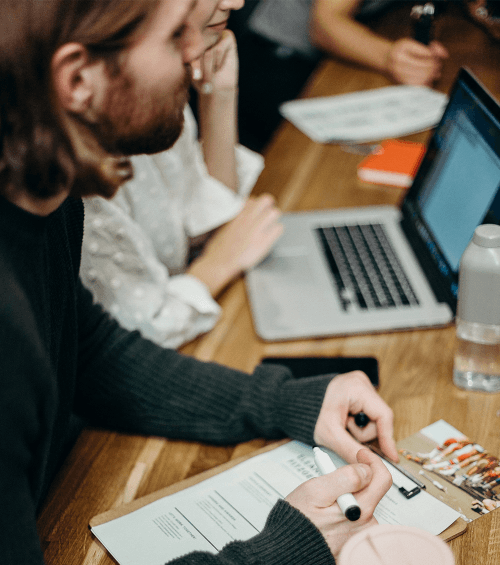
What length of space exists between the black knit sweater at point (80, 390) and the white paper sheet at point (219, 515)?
5 cm

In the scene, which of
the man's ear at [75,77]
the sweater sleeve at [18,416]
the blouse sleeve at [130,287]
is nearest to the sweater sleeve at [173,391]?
the blouse sleeve at [130,287]

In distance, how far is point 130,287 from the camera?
1.08 metres

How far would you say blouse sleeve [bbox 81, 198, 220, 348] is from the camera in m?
1.04

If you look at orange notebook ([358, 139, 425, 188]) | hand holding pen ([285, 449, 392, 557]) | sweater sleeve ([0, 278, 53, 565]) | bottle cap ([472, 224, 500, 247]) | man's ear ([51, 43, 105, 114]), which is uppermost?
Result: man's ear ([51, 43, 105, 114])

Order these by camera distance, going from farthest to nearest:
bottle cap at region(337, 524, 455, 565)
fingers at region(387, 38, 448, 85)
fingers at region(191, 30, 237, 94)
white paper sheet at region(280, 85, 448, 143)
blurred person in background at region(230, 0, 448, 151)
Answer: blurred person in background at region(230, 0, 448, 151)
fingers at region(387, 38, 448, 85)
white paper sheet at region(280, 85, 448, 143)
fingers at region(191, 30, 237, 94)
bottle cap at region(337, 524, 455, 565)

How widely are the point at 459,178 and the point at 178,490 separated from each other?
64 cm

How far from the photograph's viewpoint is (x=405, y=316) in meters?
1.05

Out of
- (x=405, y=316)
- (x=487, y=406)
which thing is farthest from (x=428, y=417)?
(x=405, y=316)

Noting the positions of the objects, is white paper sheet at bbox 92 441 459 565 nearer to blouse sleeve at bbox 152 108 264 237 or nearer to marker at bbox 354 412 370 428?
marker at bbox 354 412 370 428

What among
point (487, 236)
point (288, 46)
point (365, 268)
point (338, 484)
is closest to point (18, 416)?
point (338, 484)

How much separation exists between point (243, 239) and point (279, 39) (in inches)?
50.5

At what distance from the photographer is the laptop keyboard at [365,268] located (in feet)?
3.59

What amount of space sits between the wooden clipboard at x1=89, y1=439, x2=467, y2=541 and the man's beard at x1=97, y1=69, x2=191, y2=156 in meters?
0.41

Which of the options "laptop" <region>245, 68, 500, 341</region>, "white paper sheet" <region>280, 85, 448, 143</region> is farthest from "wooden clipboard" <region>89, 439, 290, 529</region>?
"white paper sheet" <region>280, 85, 448, 143</region>
